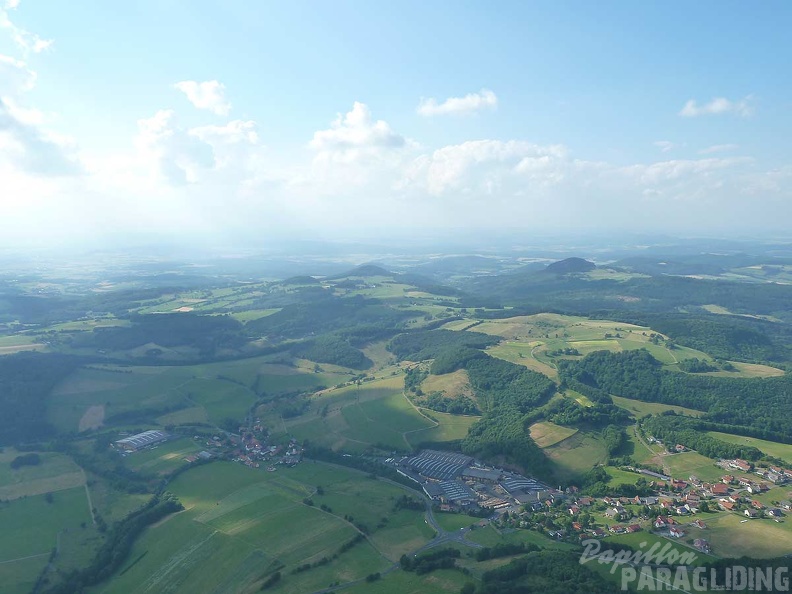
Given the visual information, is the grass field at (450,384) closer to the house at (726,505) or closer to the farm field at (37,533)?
the house at (726,505)

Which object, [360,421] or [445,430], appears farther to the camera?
[360,421]

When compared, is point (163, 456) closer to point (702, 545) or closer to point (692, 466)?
point (702, 545)

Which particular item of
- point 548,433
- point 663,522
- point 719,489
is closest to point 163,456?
point 548,433

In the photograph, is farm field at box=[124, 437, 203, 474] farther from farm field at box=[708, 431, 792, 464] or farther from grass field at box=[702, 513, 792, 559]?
farm field at box=[708, 431, 792, 464]

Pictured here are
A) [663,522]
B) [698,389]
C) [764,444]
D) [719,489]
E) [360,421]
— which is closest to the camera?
[663,522]

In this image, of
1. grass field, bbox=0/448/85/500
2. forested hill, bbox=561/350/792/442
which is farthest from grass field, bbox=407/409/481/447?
grass field, bbox=0/448/85/500

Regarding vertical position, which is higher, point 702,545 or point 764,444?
point 702,545

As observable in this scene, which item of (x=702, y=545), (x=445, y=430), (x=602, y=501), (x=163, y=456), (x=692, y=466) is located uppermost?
(x=702, y=545)

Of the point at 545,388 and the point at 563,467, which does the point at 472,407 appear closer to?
the point at 545,388
